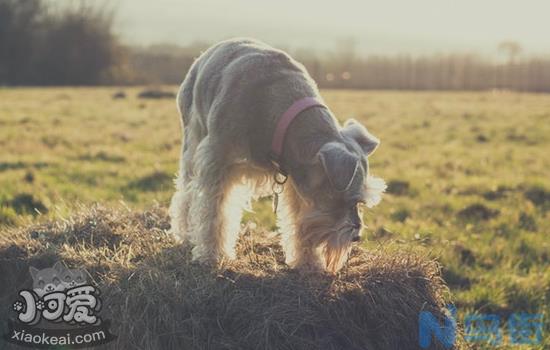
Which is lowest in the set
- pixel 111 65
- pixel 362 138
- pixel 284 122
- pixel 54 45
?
pixel 111 65

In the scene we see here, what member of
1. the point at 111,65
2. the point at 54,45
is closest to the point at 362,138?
the point at 54,45

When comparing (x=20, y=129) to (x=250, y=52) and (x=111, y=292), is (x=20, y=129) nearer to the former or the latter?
(x=250, y=52)

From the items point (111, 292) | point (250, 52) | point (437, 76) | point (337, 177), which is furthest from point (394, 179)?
point (437, 76)

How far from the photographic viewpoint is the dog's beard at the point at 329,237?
4.18 meters

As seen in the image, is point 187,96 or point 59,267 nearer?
point 59,267

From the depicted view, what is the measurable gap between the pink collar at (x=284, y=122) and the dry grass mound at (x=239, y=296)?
2.68 ft

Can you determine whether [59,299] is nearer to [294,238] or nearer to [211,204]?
[211,204]

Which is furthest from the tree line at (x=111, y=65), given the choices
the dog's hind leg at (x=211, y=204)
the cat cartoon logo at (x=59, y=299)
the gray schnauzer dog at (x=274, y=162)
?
the cat cartoon logo at (x=59, y=299)

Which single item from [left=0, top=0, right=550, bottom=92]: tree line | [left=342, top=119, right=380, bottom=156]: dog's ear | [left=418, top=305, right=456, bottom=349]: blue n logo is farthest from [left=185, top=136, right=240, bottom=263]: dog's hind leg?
[left=0, top=0, right=550, bottom=92]: tree line

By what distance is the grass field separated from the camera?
19.5 ft

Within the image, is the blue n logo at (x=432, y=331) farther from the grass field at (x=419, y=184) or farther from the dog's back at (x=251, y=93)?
the dog's back at (x=251, y=93)

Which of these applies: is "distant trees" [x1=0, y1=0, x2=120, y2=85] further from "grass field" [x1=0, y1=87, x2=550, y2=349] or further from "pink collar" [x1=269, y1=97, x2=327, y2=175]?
"pink collar" [x1=269, y1=97, x2=327, y2=175]
